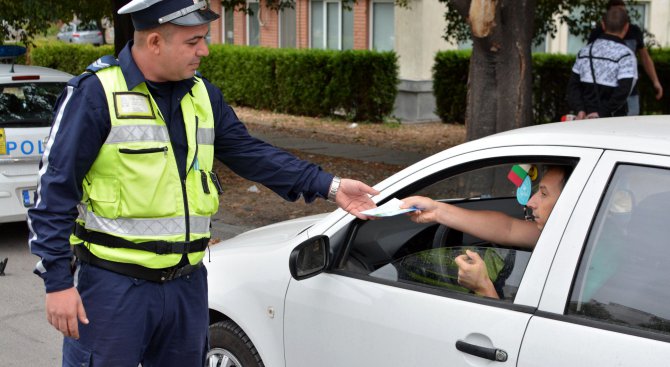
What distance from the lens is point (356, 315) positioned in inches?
145

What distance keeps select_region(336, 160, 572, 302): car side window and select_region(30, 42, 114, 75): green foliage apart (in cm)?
2385

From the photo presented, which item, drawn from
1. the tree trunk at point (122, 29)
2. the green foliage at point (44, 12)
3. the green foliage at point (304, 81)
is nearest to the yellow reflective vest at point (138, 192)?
the tree trunk at point (122, 29)

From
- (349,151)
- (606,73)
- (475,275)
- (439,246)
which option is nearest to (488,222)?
(439,246)

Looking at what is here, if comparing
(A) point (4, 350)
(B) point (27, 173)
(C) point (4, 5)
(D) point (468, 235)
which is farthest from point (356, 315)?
(C) point (4, 5)

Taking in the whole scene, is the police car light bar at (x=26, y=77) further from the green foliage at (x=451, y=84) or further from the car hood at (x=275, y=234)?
the green foliage at (x=451, y=84)

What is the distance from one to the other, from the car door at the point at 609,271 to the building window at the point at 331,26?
19526 mm

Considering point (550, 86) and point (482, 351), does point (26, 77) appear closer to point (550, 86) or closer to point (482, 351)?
point (482, 351)

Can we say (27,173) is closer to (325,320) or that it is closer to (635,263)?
(325,320)

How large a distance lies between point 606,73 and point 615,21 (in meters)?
0.48

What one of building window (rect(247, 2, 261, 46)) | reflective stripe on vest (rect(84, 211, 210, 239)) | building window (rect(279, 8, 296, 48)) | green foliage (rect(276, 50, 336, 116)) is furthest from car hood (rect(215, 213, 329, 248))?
building window (rect(247, 2, 261, 46))

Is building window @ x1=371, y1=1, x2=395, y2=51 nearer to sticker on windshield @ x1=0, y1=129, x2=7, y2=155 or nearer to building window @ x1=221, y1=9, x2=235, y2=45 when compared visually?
building window @ x1=221, y1=9, x2=235, y2=45

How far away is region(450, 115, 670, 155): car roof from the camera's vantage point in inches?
124

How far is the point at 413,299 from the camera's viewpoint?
3.53 m

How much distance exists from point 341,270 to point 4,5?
9930 millimetres
